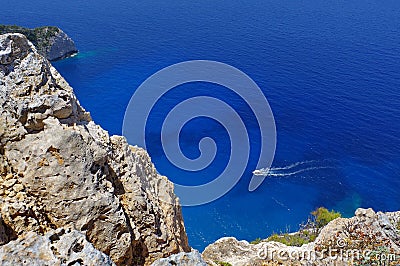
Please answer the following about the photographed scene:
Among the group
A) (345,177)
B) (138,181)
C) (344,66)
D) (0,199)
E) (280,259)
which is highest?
(344,66)

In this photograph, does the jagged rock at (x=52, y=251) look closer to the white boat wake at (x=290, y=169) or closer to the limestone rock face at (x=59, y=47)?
the white boat wake at (x=290, y=169)

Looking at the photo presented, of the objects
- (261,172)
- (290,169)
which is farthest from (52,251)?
(290,169)

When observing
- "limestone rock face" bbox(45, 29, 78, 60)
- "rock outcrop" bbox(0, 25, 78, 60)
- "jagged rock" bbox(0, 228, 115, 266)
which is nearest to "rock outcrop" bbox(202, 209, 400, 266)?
"jagged rock" bbox(0, 228, 115, 266)

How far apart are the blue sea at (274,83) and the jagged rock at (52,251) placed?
105ft

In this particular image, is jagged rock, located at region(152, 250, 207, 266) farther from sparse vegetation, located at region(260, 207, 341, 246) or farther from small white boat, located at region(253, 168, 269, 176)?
small white boat, located at region(253, 168, 269, 176)

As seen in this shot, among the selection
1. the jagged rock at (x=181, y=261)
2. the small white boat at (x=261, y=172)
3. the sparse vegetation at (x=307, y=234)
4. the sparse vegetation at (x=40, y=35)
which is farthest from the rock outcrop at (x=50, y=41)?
the jagged rock at (x=181, y=261)

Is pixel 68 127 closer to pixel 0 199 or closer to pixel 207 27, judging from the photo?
pixel 0 199

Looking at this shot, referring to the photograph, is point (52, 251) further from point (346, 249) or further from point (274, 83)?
point (274, 83)

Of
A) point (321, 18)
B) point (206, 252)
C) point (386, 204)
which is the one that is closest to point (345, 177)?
point (386, 204)

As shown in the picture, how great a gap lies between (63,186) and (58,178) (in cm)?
21

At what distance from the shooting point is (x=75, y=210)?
829 cm

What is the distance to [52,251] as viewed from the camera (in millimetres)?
6328

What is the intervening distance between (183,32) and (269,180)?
63.3 meters

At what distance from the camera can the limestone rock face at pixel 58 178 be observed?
8188 mm
